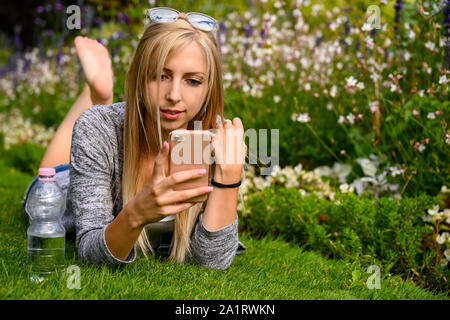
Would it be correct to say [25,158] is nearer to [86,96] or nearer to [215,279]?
[86,96]

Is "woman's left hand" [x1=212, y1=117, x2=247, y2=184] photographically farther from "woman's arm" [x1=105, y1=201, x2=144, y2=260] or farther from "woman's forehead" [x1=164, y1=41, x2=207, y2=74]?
"woman's arm" [x1=105, y1=201, x2=144, y2=260]

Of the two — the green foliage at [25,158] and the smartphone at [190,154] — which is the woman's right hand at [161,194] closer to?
the smartphone at [190,154]

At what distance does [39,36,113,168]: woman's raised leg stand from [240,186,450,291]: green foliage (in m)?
1.37

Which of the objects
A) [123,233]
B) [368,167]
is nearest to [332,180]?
[368,167]

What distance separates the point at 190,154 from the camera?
1963 mm

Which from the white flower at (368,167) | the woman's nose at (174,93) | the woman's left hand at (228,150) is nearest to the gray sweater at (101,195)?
the woman's left hand at (228,150)

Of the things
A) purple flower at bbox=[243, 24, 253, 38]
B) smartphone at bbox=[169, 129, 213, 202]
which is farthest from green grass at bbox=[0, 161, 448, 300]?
purple flower at bbox=[243, 24, 253, 38]

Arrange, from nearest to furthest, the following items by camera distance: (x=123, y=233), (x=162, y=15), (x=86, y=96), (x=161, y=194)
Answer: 1. (x=161, y=194)
2. (x=123, y=233)
3. (x=162, y=15)
4. (x=86, y=96)

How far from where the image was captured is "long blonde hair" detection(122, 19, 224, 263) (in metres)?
2.19

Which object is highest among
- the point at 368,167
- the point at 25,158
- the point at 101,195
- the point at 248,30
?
the point at 248,30

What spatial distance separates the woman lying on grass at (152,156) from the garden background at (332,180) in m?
0.12

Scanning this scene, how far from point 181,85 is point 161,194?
55cm
